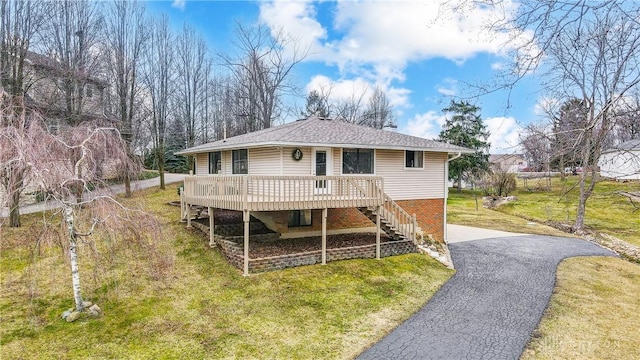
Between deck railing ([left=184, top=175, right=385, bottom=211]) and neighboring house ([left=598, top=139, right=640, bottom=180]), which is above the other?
neighboring house ([left=598, top=139, right=640, bottom=180])

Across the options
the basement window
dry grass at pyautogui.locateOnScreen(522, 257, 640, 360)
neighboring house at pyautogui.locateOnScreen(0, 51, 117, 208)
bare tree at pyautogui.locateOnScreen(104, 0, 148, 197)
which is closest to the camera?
dry grass at pyautogui.locateOnScreen(522, 257, 640, 360)

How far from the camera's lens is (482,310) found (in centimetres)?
909

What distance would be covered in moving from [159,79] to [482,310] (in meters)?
25.2

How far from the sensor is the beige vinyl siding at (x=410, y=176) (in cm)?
1532

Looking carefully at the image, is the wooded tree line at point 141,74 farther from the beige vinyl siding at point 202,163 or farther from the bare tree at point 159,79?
the beige vinyl siding at point 202,163

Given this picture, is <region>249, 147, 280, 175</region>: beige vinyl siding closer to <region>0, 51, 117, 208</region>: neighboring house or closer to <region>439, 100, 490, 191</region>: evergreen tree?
<region>0, 51, 117, 208</region>: neighboring house

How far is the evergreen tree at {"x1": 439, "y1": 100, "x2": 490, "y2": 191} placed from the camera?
125 feet

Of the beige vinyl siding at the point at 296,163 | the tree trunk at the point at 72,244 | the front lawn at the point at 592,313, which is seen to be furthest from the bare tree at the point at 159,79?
the front lawn at the point at 592,313

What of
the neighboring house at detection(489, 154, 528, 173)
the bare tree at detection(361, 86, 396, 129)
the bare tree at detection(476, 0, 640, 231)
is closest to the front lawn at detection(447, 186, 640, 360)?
the neighboring house at detection(489, 154, 528, 173)

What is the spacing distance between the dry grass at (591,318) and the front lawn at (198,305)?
115 inches

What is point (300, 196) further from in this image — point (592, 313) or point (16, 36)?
point (16, 36)

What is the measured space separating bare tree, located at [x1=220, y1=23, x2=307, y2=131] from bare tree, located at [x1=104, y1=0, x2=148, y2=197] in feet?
26.5

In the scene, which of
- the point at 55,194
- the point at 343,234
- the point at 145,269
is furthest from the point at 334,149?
the point at 55,194

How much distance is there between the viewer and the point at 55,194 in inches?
263
